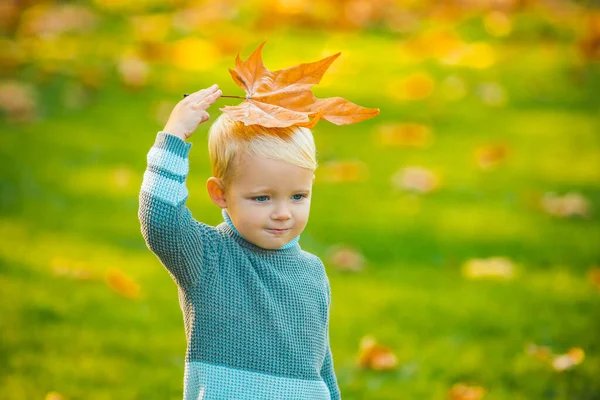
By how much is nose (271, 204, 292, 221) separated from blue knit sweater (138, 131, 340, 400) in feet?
0.38

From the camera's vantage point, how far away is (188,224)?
6.75ft

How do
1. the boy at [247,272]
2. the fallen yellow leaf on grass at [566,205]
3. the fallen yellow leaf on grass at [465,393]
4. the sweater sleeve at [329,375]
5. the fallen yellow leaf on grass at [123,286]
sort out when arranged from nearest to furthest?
the boy at [247,272]
the sweater sleeve at [329,375]
the fallen yellow leaf on grass at [465,393]
the fallen yellow leaf on grass at [123,286]
the fallen yellow leaf on grass at [566,205]

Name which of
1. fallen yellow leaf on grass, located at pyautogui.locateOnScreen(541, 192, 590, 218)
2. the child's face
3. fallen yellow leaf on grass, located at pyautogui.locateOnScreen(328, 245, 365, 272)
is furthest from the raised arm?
fallen yellow leaf on grass, located at pyautogui.locateOnScreen(541, 192, 590, 218)

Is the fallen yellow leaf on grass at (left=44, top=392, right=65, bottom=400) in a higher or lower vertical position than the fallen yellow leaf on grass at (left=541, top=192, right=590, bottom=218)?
lower

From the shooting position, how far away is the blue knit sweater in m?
2.06

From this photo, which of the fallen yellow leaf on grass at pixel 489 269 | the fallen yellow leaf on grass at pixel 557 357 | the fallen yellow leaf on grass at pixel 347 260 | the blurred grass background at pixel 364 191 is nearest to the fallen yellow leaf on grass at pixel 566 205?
the blurred grass background at pixel 364 191

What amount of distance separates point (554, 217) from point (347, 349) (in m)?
1.86

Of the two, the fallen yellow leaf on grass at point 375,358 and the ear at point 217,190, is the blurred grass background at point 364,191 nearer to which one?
the fallen yellow leaf on grass at point 375,358

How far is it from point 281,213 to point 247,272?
174 millimetres

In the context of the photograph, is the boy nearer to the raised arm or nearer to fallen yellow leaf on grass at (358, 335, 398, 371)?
the raised arm

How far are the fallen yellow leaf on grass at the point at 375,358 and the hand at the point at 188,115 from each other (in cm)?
152

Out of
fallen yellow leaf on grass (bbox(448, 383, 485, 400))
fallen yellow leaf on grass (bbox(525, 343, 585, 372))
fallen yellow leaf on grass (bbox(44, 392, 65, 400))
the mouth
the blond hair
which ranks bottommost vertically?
fallen yellow leaf on grass (bbox(44, 392, 65, 400))

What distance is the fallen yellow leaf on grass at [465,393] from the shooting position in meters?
3.09

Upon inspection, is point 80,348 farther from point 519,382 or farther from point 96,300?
point 519,382
